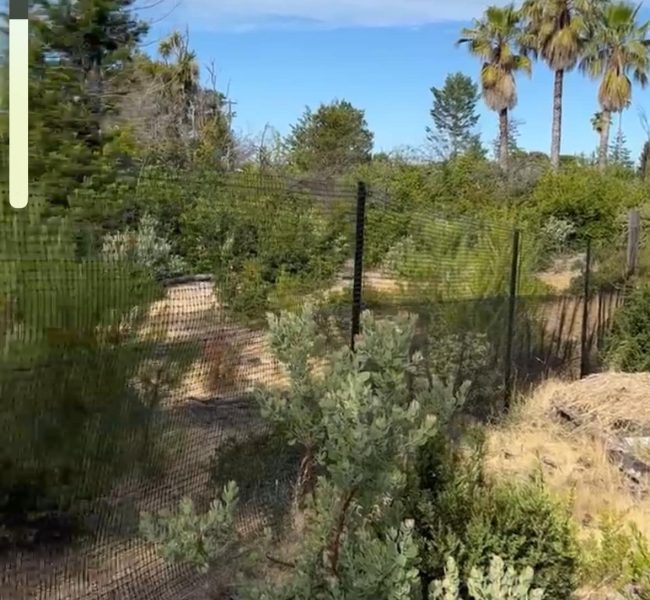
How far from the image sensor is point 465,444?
4750mm

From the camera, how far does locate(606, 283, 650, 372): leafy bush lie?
8.20 m

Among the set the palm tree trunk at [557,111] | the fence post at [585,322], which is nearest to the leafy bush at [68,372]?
the fence post at [585,322]

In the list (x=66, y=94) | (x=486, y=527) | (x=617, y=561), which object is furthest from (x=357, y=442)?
(x=617, y=561)

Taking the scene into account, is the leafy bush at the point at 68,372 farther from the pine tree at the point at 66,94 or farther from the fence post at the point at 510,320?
the fence post at the point at 510,320

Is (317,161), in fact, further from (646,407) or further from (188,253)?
(188,253)

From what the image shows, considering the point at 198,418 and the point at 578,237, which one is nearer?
the point at 198,418

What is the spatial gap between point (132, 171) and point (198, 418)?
1.05 metres

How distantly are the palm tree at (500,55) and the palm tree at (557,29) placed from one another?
438 millimetres

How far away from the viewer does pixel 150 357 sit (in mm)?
3244

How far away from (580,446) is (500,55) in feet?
75.7

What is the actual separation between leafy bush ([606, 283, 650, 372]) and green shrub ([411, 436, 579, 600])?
16.8 ft

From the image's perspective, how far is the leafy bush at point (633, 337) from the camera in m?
8.20

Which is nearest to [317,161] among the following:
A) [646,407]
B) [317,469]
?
[646,407]
